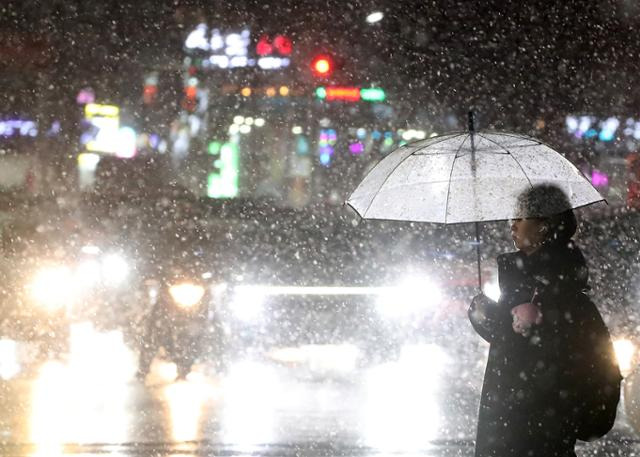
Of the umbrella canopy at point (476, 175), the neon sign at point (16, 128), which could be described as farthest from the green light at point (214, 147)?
the umbrella canopy at point (476, 175)

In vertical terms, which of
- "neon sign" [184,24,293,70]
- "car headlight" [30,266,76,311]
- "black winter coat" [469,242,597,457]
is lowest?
"black winter coat" [469,242,597,457]

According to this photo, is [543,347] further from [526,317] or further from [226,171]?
[226,171]

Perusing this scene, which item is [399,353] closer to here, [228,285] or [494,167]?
[228,285]

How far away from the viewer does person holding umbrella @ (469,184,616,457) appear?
13.7ft

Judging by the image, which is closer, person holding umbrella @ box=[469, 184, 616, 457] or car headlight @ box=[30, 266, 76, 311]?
person holding umbrella @ box=[469, 184, 616, 457]

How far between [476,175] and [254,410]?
6334mm

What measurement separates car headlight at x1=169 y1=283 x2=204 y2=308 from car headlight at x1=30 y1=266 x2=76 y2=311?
739 centimetres

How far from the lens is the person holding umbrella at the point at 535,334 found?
4168 millimetres

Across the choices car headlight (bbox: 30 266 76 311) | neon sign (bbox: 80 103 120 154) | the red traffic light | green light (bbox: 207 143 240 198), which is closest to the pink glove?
the red traffic light

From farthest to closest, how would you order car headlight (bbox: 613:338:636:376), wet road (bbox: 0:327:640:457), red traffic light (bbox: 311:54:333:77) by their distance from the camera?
red traffic light (bbox: 311:54:333:77) < car headlight (bbox: 613:338:636:376) < wet road (bbox: 0:327:640:457)

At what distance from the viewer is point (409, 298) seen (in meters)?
14.9

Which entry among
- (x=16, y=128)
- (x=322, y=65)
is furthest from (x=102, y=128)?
(x=322, y=65)

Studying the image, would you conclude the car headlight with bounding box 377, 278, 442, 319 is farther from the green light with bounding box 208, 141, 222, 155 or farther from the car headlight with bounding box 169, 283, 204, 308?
the green light with bounding box 208, 141, 222, 155

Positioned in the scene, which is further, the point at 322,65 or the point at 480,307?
the point at 322,65
